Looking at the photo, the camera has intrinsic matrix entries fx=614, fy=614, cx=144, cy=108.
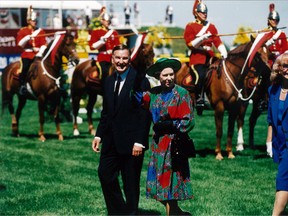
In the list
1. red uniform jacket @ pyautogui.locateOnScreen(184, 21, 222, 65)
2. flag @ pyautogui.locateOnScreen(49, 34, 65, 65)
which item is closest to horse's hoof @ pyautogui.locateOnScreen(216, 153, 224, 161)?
red uniform jacket @ pyautogui.locateOnScreen(184, 21, 222, 65)

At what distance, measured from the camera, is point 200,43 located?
35.6 ft

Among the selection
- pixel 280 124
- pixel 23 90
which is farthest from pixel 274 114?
pixel 23 90

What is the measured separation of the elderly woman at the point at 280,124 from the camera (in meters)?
5.91

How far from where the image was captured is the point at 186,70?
12.0 m

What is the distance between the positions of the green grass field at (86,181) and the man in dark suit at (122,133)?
750 mm

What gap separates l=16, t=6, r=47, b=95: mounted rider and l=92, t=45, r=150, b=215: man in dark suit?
7.46 meters

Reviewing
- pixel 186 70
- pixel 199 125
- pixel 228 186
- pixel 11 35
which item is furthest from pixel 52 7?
pixel 228 186

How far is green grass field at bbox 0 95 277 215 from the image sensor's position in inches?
290

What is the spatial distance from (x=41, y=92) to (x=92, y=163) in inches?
147

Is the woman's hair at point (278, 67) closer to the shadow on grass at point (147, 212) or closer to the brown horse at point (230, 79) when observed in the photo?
the shadow on grass at point (147, 212)

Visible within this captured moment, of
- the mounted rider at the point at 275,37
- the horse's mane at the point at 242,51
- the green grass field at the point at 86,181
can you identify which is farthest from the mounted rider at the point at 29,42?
the mounted rider at the point at 275,37

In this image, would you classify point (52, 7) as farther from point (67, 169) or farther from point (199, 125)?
point (67, 169)

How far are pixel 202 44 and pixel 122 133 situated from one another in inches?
204

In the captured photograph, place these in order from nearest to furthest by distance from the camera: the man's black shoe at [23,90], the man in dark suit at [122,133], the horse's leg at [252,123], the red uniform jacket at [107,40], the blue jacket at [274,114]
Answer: the blue jacket at [274,114] → the man in dark suit at [122,133] → the horse's leg at [252,123] → the red uniform jacket at [107,40] → the man's black shoe at [23,90]
